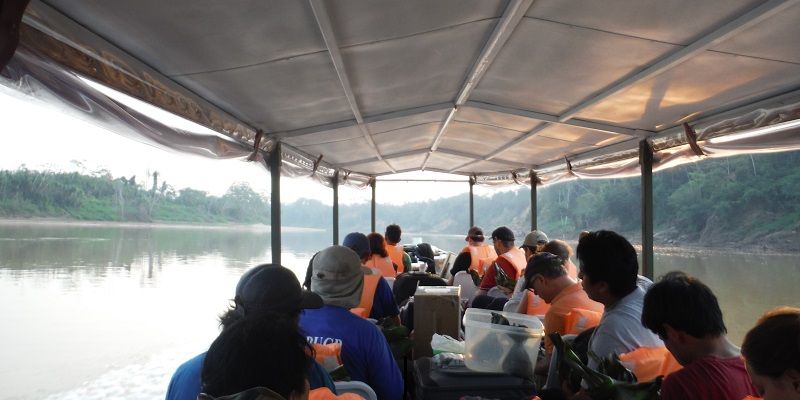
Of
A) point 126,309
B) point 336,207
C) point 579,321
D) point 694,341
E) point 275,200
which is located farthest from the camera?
point 126,309

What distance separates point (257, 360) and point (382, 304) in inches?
82.3

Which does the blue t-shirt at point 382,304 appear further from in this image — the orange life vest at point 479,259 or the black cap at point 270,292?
the orange life vest at point 479,259

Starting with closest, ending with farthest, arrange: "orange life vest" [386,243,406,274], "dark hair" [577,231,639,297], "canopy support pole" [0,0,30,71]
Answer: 1. "canopy support pole" [0,0,30,71]
2. "dark hair" [577,231,639,297]
3. "orange life vest" [386,243,406,274]

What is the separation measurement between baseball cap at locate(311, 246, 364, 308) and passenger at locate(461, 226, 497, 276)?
2905 mm

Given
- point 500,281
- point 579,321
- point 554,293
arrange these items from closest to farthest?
point 579,321 < point 554,293 < point 500,281

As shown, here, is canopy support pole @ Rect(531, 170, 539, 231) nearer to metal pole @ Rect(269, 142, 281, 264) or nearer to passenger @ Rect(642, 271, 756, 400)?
metal pole @ Rect(269, 142, 281, 264)

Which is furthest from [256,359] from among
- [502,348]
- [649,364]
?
[502,348]

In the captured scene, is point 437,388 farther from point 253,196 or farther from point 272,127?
point 253,196

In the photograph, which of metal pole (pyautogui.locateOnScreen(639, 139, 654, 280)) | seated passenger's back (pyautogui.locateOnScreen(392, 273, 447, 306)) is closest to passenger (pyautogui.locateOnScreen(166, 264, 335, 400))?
seated passenger's back (pyautogui.locateOnScreen(392, 273, 447, 306))

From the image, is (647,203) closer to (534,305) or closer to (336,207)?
(534,305)

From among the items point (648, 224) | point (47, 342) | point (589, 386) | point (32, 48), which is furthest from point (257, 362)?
point (47, 342)

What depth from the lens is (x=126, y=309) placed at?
1631cm

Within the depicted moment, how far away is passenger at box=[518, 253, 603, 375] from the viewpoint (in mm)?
2055

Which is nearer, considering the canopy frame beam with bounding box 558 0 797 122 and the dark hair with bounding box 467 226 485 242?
the canopy frame beam with bounding box 558 0 797 122
